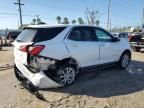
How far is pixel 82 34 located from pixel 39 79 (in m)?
2.18

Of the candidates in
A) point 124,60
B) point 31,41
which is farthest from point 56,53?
point 124,60

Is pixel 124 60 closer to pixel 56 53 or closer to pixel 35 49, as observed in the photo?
pixel 56 53

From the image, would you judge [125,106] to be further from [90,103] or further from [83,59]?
[83,59]

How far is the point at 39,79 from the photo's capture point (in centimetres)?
693

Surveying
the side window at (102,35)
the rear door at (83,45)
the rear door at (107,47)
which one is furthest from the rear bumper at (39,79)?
the side window at (102,35)

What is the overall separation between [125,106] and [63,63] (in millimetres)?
2306

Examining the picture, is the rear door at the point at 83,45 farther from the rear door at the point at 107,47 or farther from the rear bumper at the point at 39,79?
the rear bumper at the point at 39,79

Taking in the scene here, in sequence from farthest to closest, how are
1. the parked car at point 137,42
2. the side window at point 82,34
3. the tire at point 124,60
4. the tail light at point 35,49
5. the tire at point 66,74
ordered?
the parked car at point 137,42
the tire at point 124,60
the side window at point 82,34
the tire at point 66,74
the tail light at point 35,49

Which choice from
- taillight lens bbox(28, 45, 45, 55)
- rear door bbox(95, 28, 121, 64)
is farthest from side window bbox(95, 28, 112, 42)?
taillight lens bbox(28, 45, 45, 55)

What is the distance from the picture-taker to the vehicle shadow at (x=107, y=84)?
707 cm

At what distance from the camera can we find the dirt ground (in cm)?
621

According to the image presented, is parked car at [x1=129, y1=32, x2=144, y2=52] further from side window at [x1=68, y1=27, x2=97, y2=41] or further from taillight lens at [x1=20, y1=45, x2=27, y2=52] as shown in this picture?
taillight lens at [x1=20, y1=45, x2=27, y2=52]

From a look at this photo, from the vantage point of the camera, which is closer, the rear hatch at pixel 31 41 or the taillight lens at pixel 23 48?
the rear hatch at pixel 31 41

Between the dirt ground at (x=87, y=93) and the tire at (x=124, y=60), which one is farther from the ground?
the tire at (x=124, y=60)
